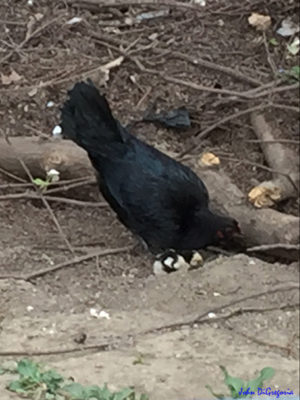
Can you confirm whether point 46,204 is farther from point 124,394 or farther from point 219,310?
point 124,394

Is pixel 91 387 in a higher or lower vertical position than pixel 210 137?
higher

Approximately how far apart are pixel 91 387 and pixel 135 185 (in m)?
1.57

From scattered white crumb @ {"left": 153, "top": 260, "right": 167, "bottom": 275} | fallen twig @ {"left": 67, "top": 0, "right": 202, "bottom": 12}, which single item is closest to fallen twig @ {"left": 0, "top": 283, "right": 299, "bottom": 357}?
scattered white crumb @ {"left": 153, "top": 260, "right": 167, "bottom": 275}

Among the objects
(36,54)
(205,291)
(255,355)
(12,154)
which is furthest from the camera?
(36,54)

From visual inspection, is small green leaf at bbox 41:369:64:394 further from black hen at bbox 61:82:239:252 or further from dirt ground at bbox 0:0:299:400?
black hen at bbox 61:82:239:252

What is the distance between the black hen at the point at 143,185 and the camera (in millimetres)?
4191

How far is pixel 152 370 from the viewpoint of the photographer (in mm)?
2934

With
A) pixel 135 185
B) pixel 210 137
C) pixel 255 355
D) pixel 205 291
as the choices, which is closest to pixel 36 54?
pixel 210 137

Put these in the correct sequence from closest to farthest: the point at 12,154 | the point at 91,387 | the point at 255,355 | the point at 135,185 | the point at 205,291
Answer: the point at 91,387, the point at 255,355, the point at 205,291, the point at 135,185, the point at 12,154

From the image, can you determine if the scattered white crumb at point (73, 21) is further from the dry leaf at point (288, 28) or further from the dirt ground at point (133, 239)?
the dry leaf at point (288, 28)

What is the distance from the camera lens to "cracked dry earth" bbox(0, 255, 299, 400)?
9.51ft

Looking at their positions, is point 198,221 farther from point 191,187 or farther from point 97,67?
point 97,67

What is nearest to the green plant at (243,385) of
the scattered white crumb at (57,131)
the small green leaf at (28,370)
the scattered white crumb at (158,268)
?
the small green leaf at (28,370)

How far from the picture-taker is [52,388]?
2779 mm
